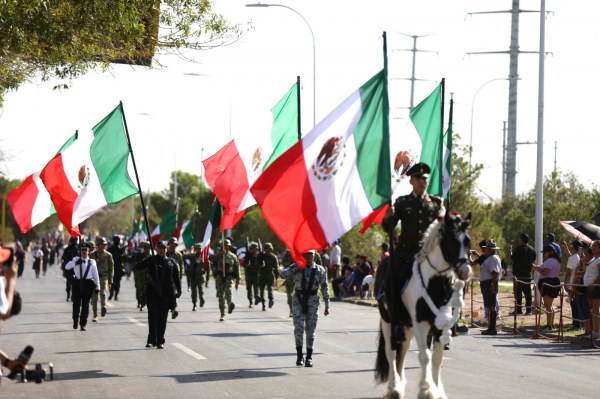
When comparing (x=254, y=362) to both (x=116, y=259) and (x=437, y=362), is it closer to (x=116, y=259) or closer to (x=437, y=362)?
(x=437, y=362)

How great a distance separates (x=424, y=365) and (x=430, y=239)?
1.25 m

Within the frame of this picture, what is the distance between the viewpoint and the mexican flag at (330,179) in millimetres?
13273

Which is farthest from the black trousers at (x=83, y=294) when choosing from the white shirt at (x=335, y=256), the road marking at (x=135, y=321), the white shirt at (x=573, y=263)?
the white shirt at (x=335, y=256)

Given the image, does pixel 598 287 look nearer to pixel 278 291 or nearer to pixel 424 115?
pixel 424 115

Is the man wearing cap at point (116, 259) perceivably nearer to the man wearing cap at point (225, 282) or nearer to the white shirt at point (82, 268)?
the man wearing cap at point (225, 282)

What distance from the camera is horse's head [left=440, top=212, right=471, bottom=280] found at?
11.5 meters

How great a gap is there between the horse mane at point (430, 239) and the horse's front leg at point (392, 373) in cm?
110

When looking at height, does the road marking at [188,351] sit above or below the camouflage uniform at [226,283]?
below

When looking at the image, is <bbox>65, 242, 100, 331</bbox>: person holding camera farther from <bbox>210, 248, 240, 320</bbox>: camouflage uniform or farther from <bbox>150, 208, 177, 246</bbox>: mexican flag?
<bbox>150, 208, 177, 246</bbox>: mexican flag

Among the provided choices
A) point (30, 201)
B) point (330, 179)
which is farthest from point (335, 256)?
point (330, 179)

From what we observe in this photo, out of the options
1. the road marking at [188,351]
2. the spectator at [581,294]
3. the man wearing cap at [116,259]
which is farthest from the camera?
the man wearing cap at [116,259]

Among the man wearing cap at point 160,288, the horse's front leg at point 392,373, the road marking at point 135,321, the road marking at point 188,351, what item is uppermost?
the man wearing cap at point 160,288

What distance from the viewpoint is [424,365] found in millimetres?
11867

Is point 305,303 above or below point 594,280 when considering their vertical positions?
below
